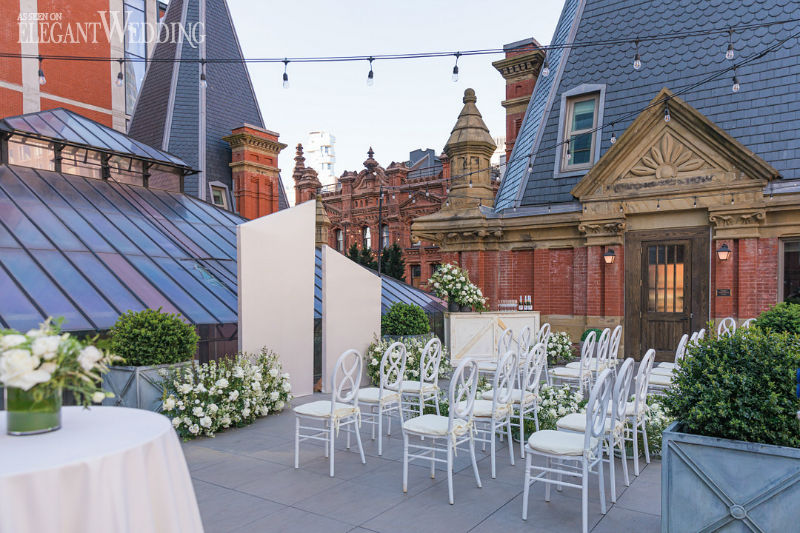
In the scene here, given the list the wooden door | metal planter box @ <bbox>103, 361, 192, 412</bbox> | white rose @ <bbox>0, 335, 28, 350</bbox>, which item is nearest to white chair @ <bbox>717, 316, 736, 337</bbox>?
the wooden door

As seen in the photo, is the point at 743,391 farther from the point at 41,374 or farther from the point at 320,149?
the point at 320,149

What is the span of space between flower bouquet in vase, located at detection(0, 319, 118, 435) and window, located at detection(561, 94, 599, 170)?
12080mm

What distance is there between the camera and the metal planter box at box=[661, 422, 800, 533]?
9.55 ft

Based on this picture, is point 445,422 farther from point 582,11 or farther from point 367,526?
point 582,11

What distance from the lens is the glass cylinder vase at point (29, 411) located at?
104 inches

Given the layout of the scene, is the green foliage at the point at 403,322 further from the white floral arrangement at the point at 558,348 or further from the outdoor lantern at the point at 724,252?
the outdoor lantern at the point at 724,252

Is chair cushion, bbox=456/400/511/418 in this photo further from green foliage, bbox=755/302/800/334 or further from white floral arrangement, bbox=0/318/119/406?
green foliage, bbox=755/302/800/334

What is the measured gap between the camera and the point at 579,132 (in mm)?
12859

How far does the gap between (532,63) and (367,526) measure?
52.7 feet

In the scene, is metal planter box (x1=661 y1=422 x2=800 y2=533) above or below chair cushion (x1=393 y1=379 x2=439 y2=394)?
above

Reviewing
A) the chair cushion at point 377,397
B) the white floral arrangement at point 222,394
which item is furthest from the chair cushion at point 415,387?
the white floral arrangement at point 222,394

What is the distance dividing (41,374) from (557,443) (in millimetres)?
3367

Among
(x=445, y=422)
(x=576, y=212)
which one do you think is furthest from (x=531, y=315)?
(x=445, y=422)

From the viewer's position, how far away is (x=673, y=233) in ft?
36.6
